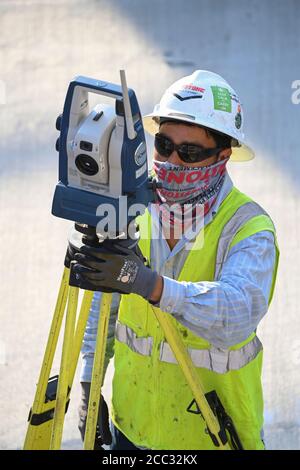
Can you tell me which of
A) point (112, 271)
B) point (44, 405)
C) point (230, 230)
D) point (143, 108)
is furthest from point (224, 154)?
point (143, 108)

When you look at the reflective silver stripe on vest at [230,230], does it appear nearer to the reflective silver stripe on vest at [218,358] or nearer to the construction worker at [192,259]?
the construction worker at [192,259]

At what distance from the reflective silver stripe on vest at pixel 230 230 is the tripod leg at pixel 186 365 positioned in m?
0.27

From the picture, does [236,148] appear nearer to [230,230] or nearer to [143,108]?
[230,230]

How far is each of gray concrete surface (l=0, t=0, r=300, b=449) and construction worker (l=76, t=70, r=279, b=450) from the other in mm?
1244

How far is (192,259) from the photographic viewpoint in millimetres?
3143

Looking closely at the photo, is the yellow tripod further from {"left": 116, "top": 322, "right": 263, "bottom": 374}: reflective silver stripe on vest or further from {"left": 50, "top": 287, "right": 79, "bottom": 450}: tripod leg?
{"left": 116, "top": 322, "right": 263, "bottom": 374}: reflective silver stripe on vest

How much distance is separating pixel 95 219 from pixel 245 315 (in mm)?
476

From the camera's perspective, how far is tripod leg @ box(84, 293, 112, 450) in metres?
2.88

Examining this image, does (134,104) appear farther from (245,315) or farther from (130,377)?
(130,377)

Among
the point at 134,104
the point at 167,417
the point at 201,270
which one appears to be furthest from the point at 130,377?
the point at 134,104

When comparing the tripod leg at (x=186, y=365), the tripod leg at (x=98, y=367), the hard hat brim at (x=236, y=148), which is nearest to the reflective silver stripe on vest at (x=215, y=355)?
the tripod leg at (x=186, y=365)

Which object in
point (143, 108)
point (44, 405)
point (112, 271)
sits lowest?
point (44, 405)

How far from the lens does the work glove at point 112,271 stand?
2.67 m

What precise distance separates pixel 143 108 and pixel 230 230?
11.9 feet
